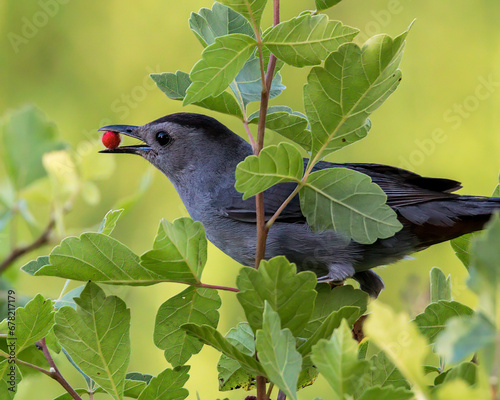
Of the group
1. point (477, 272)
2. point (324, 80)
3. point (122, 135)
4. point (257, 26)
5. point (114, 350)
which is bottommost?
point (114, 350)

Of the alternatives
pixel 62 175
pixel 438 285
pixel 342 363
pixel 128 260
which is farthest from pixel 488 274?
pixel 62 175

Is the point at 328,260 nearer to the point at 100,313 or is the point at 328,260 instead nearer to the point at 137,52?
the point at 100,313

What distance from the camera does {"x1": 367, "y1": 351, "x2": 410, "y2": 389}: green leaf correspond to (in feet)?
4.22

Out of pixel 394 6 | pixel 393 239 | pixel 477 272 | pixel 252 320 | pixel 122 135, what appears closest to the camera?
pixel 477 272

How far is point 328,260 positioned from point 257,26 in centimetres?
157

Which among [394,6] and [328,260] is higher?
[394,6]

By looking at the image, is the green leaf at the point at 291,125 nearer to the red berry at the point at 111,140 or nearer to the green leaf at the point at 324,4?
the green leaf at the point at 324,4

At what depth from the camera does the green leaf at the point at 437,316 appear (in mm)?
1423

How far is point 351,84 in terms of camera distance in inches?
51.7

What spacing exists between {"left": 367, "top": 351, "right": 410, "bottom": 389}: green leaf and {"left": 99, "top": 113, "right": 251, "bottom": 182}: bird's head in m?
2.05

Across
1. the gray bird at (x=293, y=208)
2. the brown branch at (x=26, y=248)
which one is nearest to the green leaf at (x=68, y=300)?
the brown branch at (x=26, y=248)

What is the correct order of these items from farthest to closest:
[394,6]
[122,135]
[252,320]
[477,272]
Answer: [394,6] < [122,135] < [252,320] < [477,272]

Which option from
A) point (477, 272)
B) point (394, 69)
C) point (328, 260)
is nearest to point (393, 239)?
point (328, 260)

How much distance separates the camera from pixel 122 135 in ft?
11.1
